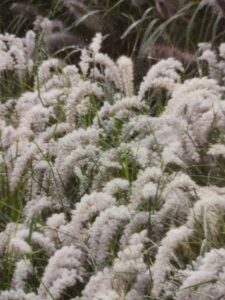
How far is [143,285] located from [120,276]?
0.25ft

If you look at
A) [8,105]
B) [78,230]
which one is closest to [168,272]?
[78,230]

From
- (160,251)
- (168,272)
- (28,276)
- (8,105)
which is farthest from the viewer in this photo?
(8,105)

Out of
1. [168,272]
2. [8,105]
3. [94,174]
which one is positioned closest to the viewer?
[168,272]

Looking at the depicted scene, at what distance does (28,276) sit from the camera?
8.45 feet

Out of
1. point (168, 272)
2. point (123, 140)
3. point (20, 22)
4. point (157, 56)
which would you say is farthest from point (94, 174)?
point (20, 22)

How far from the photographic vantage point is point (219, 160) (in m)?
2.93

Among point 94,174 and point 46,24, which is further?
point 46,24

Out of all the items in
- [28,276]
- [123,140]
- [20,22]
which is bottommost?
[28,276]

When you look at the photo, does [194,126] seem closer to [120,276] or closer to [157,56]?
[120,276]

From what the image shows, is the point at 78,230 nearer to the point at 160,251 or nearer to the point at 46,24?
the point at 160,251

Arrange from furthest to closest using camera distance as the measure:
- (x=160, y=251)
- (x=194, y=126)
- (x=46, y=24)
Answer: (x=46, y=24), (x=194, y=126), (x=160, y=251)

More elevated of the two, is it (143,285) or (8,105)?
(8,105)

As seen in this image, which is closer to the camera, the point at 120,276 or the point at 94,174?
the point at 120,276

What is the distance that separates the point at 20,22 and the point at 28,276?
312 cm
